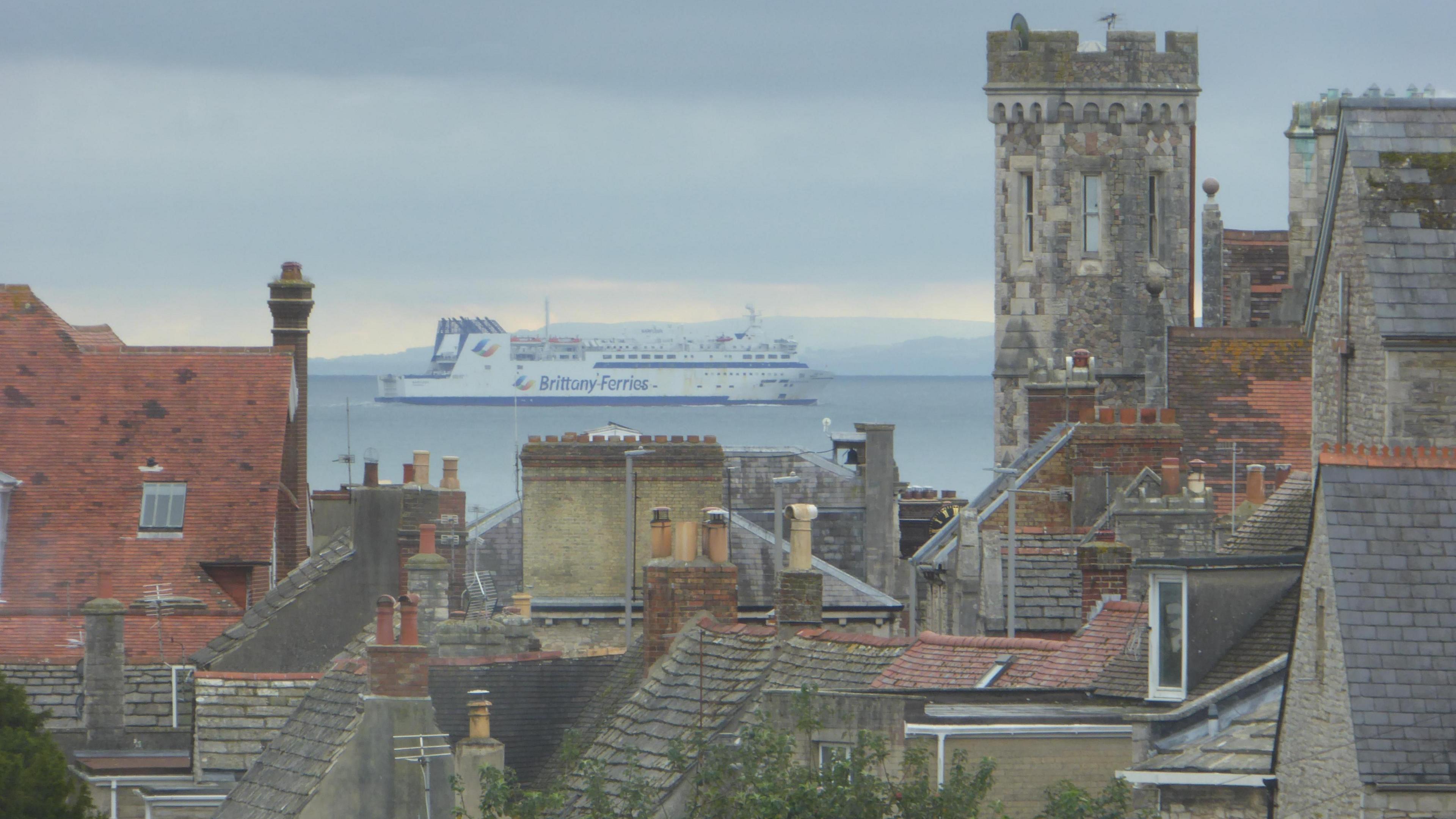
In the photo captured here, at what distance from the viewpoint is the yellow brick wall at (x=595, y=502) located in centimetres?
2916

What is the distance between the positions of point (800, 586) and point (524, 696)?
337 centimetres

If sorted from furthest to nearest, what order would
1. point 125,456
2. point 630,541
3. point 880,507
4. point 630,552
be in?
point 880,507, point 125,456, point 630,541, point 630,552

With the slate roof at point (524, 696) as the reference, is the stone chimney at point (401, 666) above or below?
above

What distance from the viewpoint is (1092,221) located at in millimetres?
53625

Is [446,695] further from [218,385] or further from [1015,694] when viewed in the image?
[218,385]

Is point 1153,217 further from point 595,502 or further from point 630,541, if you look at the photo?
point 630,541

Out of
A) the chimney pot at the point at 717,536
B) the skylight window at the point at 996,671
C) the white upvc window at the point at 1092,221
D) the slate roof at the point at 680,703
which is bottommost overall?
the slate roof at the point at 680,703

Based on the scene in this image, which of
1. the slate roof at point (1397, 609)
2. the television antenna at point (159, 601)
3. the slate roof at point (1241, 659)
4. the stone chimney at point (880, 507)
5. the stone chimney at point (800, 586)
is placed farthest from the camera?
the stone chimney at point (880, 507)

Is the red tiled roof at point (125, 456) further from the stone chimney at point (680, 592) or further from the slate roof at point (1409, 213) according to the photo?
the slate roof at point (1409, 213)

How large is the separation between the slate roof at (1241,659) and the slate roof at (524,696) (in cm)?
499

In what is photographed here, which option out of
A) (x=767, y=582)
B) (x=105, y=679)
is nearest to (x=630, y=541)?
(x=767, y=582)

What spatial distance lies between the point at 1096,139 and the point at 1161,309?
16.4 feet

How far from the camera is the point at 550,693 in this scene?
20.8 m

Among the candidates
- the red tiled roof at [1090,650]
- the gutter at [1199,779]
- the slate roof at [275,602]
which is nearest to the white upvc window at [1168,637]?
the red tiled roof at [1090,650]
